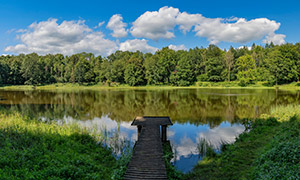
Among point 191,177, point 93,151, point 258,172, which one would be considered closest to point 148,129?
point 93,151

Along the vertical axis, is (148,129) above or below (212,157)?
above

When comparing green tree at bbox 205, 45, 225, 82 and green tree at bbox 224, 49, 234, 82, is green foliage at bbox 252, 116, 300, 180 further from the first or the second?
green tree at bbox 224, 49, 234, 82

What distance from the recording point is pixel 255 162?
7.04m

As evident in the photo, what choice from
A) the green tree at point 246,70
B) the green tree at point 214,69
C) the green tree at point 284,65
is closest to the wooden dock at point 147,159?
the green tree at point 246,70

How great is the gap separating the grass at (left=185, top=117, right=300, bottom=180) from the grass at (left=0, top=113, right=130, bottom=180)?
365cm

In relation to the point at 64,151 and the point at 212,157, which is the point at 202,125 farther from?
the point at 64,151

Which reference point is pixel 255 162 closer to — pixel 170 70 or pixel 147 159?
pixel 147 159

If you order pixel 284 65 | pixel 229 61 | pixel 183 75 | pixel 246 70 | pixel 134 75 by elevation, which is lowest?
pixel 183 75

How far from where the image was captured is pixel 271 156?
6652 mm

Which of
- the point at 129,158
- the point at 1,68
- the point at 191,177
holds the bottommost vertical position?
the point at 191,177

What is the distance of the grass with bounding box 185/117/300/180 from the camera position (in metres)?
5.69

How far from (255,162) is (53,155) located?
821 cm

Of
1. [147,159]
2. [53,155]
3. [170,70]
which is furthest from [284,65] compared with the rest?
[53,155]

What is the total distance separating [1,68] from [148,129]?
80.6 meters
